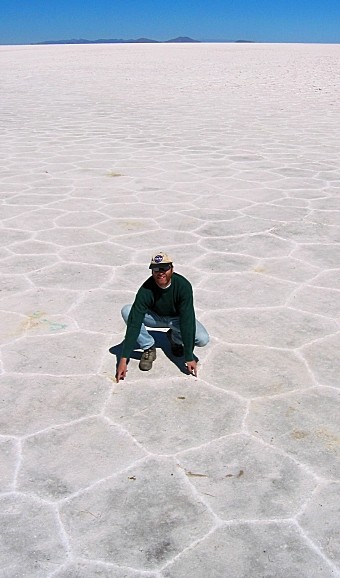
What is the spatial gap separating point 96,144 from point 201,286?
5.99m

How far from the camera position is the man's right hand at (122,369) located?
3.25 m

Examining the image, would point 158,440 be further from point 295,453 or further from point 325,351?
point 325,351

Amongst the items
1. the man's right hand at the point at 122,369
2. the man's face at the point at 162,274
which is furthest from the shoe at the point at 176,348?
the man's face at the point at 162,274

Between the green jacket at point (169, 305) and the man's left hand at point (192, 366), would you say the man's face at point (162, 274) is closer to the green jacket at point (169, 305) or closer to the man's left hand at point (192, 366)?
the green jacket at point (169, 305)

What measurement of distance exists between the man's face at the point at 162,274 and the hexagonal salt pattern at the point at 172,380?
1.67ft

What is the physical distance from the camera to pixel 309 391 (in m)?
3.26

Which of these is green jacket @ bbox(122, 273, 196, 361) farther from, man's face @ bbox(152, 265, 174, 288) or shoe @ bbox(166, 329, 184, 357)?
shoe @ bbox(166, 329, 184, 357)

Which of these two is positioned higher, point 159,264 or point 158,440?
point 159,264

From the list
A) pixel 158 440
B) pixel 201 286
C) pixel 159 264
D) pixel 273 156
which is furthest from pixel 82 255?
pixel 273 156

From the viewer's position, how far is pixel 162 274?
3.12 m

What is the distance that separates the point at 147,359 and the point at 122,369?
0.78ft

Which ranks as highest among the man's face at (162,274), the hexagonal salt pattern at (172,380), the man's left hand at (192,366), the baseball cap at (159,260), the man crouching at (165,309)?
the baseball cap at (159,260)

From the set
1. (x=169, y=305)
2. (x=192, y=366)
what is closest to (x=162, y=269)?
(x=169, y=305)

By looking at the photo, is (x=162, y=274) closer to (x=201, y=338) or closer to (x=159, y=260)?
(x=159, y=260)
